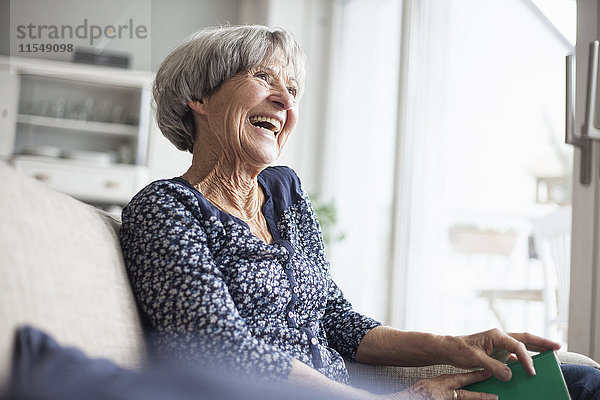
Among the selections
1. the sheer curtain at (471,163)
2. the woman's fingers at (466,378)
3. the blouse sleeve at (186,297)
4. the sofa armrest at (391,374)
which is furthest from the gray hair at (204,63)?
the sheer curtain at (471,163)

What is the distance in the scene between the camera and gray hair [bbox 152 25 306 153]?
1334mm

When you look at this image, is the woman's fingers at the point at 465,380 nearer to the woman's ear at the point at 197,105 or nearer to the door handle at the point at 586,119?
Answer: the woman's ear at the point at 197,105

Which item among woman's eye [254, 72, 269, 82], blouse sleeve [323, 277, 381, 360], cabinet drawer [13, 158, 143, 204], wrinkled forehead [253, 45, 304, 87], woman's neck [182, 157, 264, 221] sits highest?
wrinkled forehead [253, 45, 304, 87]

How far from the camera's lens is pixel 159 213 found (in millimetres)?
1046

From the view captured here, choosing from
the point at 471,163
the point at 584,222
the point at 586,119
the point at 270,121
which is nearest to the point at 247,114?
the point at 270,121

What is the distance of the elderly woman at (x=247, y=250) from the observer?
973mm

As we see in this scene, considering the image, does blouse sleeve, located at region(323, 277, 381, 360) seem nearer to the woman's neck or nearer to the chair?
the woman's neck

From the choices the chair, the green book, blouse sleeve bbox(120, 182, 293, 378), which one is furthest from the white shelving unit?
the green book

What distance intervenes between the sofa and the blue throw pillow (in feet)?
0.07

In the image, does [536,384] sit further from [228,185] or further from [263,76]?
[263,76]

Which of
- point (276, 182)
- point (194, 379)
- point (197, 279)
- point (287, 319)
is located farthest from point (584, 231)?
point (194, 379)

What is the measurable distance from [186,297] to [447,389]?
49 centimetres

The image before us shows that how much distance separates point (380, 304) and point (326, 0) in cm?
214

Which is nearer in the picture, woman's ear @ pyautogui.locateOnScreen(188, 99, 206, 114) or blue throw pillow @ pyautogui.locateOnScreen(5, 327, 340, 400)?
blue throw pillow @ pyautogui.locateOnScreen(5, 327, 340, 400)
